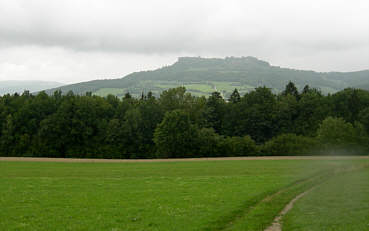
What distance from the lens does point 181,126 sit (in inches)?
3258

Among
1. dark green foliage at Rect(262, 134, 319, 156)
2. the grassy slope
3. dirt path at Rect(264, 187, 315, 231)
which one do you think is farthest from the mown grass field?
dark green foliage at Rect(262, 134, 319, 156)

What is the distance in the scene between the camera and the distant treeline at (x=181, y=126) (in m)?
77.2

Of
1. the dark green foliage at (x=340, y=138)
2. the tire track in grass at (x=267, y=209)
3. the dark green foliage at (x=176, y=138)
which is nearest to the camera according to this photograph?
the tire track in grass at (x=267, y=209)

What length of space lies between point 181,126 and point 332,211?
64.9 m

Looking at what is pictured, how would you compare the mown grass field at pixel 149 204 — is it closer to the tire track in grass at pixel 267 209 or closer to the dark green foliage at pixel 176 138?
the tire track in grass at pixel 267 209

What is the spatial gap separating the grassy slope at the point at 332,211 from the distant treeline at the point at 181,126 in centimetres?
5066

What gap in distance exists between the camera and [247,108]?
329ft

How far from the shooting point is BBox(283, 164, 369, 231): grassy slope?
50.6ft

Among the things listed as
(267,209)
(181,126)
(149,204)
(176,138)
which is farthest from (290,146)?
(149,204)

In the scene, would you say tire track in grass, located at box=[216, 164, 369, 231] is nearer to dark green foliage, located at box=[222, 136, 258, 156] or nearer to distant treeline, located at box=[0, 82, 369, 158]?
dark green foliage, located at box=[222, 136, 258, 156]

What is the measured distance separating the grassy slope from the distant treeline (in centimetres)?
5066

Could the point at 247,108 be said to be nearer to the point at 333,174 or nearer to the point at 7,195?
the point at 333,174

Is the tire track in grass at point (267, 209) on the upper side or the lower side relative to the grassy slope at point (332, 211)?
lower

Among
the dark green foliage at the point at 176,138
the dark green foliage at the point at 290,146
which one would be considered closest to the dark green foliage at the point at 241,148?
the dark green foliage at the point at 290,146
